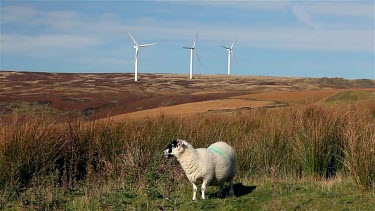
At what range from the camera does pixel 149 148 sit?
1388 cm

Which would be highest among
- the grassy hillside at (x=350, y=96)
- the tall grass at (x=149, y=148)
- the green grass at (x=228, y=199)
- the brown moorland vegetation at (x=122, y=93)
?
the grassy hillside at (x=350, y=96)

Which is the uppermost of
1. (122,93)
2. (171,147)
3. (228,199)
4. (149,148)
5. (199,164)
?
(171,147)

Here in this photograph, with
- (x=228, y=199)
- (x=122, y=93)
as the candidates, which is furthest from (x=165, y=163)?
(x=122, y=93)

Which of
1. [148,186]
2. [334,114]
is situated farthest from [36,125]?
[334,114]

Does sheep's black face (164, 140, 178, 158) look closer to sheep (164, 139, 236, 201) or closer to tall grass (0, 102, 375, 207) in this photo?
sheep (164, 139, 236, 201)

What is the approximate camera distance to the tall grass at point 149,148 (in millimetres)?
11695

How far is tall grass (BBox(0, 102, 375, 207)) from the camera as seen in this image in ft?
38.4

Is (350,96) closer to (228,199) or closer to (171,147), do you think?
(228,199)

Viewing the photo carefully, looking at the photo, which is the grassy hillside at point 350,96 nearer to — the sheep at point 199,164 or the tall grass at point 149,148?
the tall grass at point 149,148

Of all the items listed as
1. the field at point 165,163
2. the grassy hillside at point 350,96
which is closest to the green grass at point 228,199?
the field at point 165,163

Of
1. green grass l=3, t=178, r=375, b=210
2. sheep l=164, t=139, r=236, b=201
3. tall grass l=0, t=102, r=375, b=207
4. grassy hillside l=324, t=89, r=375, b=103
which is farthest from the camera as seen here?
grassy hillside l=324, t=89, r=375, b=103

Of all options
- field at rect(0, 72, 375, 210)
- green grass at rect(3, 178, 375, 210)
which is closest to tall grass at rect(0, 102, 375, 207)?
field at rect(0, 72, 375, 210)

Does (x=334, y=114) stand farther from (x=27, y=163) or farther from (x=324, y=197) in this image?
(x=27, y=163)

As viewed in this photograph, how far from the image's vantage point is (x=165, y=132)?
14.8 metres
